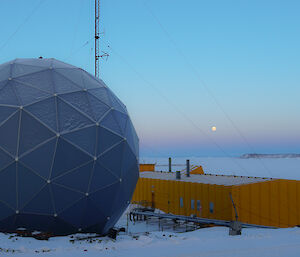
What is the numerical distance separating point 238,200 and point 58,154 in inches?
581

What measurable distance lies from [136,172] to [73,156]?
14.0 ft

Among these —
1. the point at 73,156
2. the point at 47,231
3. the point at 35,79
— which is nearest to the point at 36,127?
the point at 73,156

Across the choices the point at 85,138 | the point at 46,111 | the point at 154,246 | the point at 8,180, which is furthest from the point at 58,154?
the point at 154,246

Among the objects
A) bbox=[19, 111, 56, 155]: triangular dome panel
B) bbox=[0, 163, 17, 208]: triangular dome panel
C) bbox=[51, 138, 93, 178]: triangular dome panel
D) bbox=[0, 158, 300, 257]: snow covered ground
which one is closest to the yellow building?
bbox=[0, 158, 300, 257]: snow covered ground

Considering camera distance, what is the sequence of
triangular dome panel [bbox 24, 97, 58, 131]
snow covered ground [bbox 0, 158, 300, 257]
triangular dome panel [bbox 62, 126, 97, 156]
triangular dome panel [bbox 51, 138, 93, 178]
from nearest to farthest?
1. snow covered ground [bbox 0, 158, 300, 257]
2. triangular dome panel [bbox 51, 138, 93, 178]
3. triangular dome panel [bbox 24, 97, 58, 131]
4. triangular dome panel [bbox 62, 126, 97, 156]

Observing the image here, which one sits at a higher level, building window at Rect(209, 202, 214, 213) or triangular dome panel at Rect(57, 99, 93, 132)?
triangular dome panel at Rect(57, 99, 93, 132)

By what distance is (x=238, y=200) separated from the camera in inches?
841

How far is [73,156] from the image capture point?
37.9ft

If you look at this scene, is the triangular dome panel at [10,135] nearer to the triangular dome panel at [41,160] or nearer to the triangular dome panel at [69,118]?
the triangular dome panel at [41,160]

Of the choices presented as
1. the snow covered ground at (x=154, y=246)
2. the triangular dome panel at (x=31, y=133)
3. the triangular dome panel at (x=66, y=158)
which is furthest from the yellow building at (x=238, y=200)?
the triangular dome panel at (x=31, y=133)

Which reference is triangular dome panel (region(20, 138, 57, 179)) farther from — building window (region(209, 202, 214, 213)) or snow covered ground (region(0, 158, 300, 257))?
building window (region(209, 202, 214, 213))

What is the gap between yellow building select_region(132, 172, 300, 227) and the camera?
2156 cm

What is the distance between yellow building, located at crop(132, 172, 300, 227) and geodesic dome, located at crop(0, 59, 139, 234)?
10.4 meters

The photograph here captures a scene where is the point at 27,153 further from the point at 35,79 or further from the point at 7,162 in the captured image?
the point at 35,79
